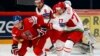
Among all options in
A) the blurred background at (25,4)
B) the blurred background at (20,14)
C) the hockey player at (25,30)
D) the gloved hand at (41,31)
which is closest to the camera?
the hockey player at (25,30)

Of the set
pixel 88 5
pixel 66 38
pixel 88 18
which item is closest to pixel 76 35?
pixel 66 38

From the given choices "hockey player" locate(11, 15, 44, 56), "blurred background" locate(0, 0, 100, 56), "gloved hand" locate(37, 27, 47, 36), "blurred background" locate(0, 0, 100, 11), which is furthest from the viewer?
"blurred background" locate(0, 0, 100, 11)

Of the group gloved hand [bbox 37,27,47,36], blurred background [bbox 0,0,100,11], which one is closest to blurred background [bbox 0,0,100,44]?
blurred background [bbox 0,0,100,11]

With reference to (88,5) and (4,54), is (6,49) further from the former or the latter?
(88,5)

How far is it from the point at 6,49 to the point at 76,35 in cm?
256

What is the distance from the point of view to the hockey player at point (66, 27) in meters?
6.09

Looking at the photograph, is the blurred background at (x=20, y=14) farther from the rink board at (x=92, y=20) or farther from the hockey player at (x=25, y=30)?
the hockey player at (x=25, y=30)

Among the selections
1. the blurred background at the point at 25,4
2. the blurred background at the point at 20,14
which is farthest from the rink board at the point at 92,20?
the blurred background at the point at 25,4

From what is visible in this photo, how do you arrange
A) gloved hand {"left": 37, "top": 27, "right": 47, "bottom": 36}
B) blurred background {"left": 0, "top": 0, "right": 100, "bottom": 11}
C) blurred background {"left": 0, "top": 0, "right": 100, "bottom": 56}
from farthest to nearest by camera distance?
blurred background {"left": 0, "top": 0, "right": 100, "bottom": 11}
blurred background {"left": 0, "top": 0, "right": 100, "bottom": 56}
gloved hand {"left": 37, "top": 27, "right": 47, "bottom": 36}

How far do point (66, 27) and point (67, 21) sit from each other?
A: 8.0 inches

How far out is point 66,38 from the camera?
646 cm

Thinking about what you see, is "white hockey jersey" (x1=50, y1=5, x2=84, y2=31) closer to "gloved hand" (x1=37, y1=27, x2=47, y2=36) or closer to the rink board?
"gloved hand" (x1=37, y1=27, x2=47, y2=36)

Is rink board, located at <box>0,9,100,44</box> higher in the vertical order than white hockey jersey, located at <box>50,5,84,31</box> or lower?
lower

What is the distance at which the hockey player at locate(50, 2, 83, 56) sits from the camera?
609 cm
